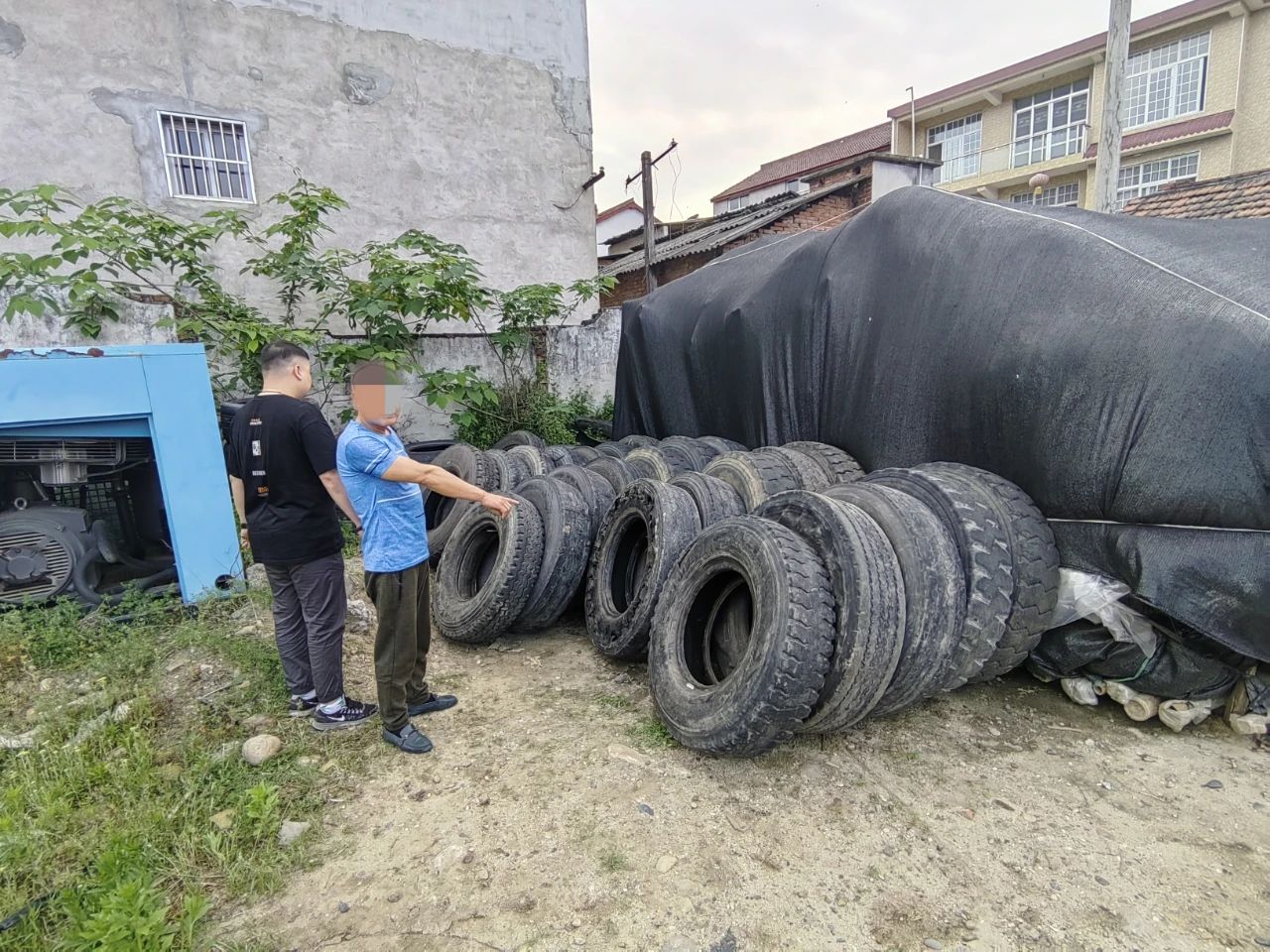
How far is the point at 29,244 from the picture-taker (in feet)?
25.9

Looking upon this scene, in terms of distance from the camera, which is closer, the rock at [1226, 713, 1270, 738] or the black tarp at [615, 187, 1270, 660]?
the black tarp at [615, 187, 1270, 660]

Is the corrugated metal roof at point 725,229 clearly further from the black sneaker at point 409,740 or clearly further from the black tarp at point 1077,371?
→ the black sneaker at point 409,740

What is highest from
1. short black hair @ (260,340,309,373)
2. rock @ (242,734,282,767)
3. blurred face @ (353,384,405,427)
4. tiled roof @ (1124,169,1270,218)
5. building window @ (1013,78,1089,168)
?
building window @ (1013,78,1089,168)

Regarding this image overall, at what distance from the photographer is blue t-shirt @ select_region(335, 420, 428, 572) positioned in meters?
2.79

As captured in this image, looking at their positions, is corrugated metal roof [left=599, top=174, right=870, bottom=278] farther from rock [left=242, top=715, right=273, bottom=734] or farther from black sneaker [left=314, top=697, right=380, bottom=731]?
rock [left=242, top=715, right=273, bottom=734]

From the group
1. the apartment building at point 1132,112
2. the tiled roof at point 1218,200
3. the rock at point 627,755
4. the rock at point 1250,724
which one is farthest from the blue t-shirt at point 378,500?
the apartment building at point 1132,112

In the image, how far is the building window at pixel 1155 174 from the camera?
19359mm

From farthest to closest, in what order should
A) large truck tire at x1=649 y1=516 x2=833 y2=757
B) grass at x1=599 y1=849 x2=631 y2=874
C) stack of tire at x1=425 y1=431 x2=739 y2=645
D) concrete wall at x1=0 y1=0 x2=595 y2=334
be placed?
concrete wall at x1=0 y1=0 x2=595 y2=334 → stack of tire at x1=425 y1=431 x2=739 y2=645 → large truck tire at x1=649 y1=516 x2=833 y2=757 → grass at x1=599 y1=849 x2=631 y2=874

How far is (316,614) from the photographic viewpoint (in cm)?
300

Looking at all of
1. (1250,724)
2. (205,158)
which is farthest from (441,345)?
(1250,724)

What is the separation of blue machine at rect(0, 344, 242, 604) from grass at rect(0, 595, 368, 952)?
11.0 inches

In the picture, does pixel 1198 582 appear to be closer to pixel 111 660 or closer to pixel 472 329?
pixel 111 660

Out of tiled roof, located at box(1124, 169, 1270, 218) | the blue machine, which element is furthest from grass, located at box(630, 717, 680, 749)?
tiled roof, located at box(1124, 169, 1270, 218)

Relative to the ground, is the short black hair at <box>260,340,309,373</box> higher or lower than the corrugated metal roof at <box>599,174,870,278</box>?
lower
